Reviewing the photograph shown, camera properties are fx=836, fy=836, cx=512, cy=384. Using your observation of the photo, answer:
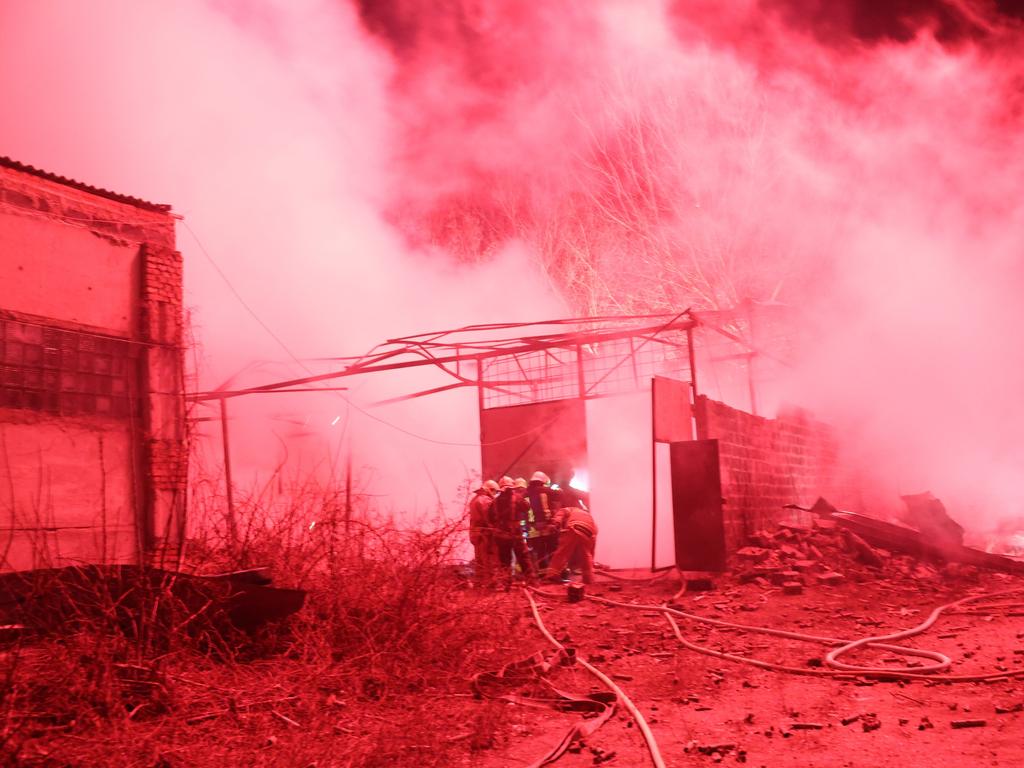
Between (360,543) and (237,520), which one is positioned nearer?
(360,543)

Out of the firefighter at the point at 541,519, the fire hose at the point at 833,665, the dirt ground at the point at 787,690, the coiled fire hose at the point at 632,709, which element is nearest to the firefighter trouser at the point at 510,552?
the firefighter at the point at 541,519

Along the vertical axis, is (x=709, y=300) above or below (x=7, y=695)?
above

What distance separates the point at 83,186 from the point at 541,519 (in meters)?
7.57

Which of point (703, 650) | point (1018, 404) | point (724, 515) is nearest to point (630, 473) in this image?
point (724, 515)

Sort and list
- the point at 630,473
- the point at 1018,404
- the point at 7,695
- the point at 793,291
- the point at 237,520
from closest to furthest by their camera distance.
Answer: the point at 7,695 < the point at 237,520 < the point at 630,473 < the point at 1018,404 < the point at 793,291

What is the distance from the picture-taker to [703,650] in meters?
6.58

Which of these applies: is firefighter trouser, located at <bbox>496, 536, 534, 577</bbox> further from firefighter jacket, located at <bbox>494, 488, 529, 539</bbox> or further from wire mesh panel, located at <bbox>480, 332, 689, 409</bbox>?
wire mesh panel, located at <bbox>480, 332, 689, 409</bbox>

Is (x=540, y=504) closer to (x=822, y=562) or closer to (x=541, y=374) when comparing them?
(x=822, y=562)

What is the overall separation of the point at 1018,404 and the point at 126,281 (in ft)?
56.9

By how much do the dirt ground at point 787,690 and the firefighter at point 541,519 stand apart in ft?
9.32

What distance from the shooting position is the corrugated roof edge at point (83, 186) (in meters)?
9.55

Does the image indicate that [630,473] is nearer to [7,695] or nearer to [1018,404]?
[1018,404]

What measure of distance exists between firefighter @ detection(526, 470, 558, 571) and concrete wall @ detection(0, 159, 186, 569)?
5.05 meters

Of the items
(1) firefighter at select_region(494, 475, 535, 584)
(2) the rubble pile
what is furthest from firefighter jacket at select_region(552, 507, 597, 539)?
(2) the rubble pile
